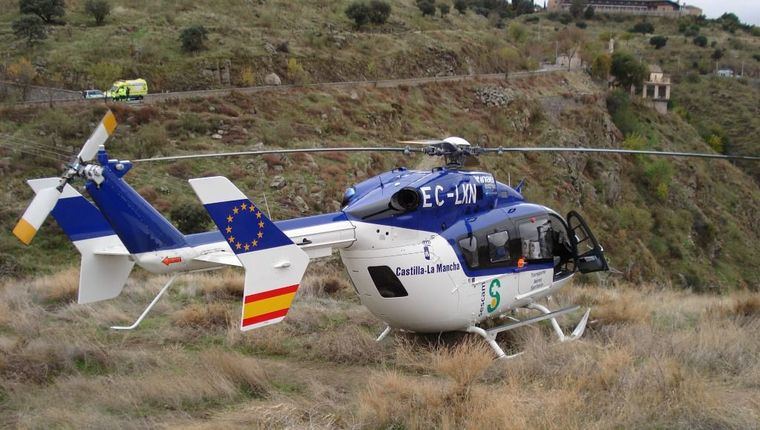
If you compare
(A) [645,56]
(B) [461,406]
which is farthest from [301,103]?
(A) [645,56]

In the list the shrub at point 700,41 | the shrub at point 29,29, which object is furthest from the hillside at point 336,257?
the shrub at point 700,41

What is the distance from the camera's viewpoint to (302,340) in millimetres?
10258

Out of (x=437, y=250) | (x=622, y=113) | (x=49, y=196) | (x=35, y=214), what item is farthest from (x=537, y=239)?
(x=622, y=113)

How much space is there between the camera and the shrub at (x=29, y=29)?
131ft

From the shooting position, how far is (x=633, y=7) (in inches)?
5965

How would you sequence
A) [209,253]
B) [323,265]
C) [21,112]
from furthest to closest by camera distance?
[21,112] → [323,265] → [209,253]

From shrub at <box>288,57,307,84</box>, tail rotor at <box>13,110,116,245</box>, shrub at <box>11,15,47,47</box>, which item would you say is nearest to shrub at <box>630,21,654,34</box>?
shrub at <box>288,57,307,84</box>

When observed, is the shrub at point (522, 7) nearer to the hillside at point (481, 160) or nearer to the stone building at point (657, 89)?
the stone building at point (657, 89)

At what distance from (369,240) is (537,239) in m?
3.18

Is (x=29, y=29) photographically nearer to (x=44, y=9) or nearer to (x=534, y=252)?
(x=44, y=9)

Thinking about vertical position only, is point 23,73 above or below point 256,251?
above

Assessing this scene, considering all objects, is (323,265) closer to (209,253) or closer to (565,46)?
(209,253)

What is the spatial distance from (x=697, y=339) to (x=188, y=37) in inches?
1572

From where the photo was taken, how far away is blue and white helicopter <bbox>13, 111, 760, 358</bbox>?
303 inches
